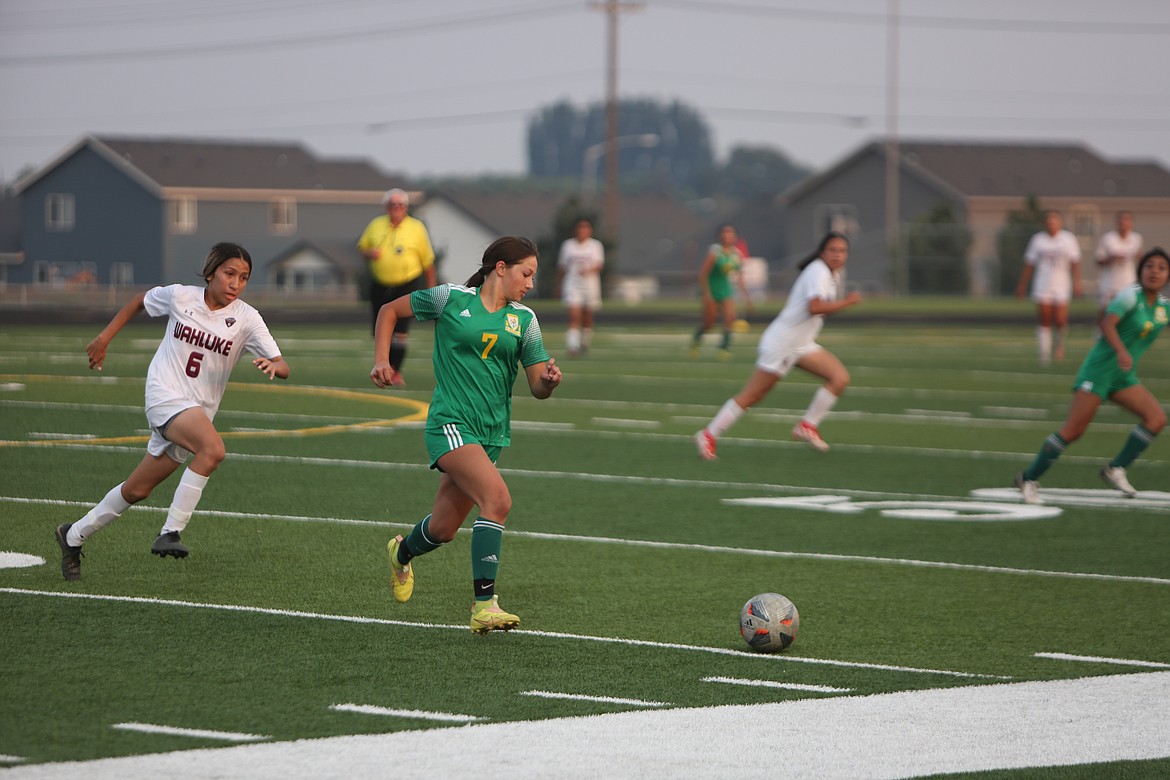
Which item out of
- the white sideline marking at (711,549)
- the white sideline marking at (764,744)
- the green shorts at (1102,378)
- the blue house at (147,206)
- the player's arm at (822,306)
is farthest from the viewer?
the blue house at (147,206)

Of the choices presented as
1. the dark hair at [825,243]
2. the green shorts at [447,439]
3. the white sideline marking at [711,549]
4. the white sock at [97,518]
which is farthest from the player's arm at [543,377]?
the dark hair at [825,243]

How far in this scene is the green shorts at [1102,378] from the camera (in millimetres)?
13250

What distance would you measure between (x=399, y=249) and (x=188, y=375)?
12.1 meters

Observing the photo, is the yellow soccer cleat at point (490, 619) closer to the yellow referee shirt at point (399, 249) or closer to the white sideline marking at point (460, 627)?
the white sideline marking at point (460, 627)

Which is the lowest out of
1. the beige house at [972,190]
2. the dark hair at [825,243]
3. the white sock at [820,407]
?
the white sock at [820,407]

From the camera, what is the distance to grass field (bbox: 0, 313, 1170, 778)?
7004mm

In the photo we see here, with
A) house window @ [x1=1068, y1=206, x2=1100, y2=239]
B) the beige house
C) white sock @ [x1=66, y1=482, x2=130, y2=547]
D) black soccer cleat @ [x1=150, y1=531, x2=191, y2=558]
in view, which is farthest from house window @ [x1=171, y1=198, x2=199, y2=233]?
white sock @ [x1=66, y1=482, x2=130, y2=547]

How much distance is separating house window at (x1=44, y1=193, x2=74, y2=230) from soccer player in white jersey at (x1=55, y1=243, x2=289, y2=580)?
216 feet

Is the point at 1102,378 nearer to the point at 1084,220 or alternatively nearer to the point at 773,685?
the point at 773,685

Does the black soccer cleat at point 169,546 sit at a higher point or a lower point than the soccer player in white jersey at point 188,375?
lower

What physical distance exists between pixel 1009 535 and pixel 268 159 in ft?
234

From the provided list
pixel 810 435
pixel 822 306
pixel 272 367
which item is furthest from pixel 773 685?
pixel 810 435

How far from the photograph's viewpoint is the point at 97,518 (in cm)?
935

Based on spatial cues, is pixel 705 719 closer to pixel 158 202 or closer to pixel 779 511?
pixel 779 511
